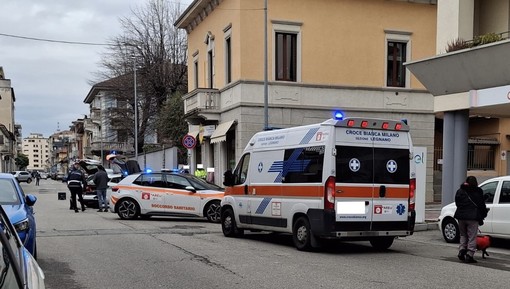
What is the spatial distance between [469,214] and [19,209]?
298 inches

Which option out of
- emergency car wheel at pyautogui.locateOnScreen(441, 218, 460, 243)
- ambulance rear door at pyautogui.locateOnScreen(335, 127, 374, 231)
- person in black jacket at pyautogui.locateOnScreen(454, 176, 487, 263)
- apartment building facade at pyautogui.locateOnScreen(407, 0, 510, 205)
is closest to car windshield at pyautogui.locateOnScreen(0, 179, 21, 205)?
ambulance rear door at pyautogui.locateOnScreen(335, 127, 374, 231)

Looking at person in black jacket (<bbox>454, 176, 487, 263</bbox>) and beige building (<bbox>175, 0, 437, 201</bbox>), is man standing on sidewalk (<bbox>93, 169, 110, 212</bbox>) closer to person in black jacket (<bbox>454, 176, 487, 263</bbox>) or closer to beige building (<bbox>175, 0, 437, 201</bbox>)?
beige building (<bbox>175, 0, 437, 201</bbox>)

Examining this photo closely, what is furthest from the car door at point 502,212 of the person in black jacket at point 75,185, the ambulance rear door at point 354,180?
the person in black jacket at point 75,185

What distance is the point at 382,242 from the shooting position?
37.4ft

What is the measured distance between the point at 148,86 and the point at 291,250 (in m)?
36.1

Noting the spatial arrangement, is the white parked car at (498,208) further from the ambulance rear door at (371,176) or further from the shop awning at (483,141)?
the shop awning at (483,141)

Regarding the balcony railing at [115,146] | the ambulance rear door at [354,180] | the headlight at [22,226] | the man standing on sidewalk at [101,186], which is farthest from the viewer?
the balcony railing at [115,146]

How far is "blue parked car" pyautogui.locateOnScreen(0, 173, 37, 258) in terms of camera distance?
24.7ft

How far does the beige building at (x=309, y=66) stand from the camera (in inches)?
957

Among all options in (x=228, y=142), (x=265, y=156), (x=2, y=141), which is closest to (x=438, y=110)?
(x=265, y=156)

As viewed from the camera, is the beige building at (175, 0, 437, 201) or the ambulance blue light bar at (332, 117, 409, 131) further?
the beige building at (175, 0, 437, 201)

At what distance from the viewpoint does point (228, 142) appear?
27188 mm

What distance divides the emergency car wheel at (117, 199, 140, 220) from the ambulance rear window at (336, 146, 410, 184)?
8.86 meters

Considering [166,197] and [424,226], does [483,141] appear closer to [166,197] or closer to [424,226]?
[424,226]
